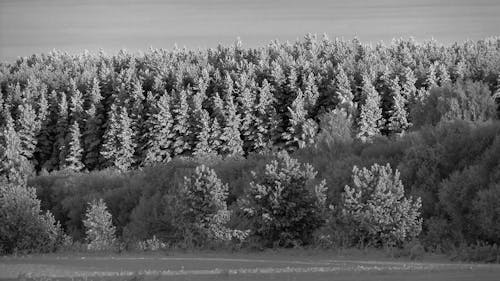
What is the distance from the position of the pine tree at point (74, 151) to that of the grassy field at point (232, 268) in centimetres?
6722

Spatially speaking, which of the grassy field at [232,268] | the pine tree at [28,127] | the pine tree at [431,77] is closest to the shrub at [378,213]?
the grassy field at [232,268]

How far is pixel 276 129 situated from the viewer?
284 feet

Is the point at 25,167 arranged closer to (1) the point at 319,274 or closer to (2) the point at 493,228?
(2) the point at 493,228

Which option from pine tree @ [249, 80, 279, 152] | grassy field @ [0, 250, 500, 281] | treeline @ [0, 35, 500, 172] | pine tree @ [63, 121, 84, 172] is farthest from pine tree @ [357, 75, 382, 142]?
grassy field @ [0, 250, 500, 281]

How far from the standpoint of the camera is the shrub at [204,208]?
108 ft

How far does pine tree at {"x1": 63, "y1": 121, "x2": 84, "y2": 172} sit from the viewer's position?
293 ft

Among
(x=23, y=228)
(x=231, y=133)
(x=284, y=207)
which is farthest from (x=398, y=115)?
(x=23, y=228)

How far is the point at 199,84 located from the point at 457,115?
43.3 meters

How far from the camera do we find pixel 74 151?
89.9 m

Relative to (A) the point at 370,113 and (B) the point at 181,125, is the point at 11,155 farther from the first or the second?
(A) the point at 370,113

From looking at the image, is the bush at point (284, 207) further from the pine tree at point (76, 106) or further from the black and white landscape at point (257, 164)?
the pine tree at point (76, 106)

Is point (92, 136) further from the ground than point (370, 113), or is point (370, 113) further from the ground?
point (92, 136)

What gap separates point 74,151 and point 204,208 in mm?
58761

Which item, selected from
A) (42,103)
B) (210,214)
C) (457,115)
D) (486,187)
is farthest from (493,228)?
(42,103)
